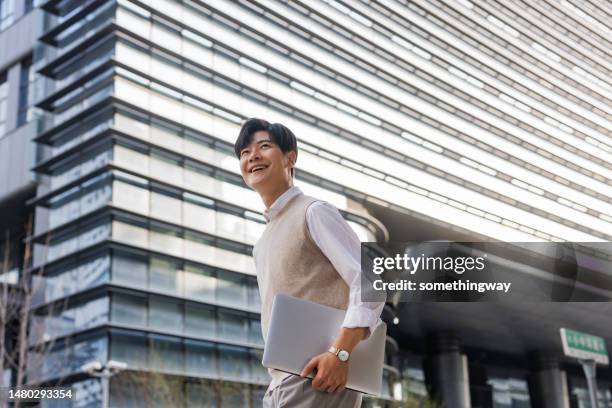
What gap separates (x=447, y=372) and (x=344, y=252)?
1493 inches

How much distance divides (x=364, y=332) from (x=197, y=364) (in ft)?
76.3

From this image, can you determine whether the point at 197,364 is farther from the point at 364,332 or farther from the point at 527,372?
the point at 527,372

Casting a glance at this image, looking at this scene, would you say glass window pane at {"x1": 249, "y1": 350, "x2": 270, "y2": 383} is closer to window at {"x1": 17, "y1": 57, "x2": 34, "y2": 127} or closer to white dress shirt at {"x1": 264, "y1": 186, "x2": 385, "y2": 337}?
window at {"x1": 17, "y1": 57, "x2": 34, "y2": 127}

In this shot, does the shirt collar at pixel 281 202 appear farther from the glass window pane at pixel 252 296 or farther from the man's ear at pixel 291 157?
the glass window pane at pixel 252 296

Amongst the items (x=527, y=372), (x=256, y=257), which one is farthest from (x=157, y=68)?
(x=527, y=372)

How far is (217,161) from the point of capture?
1078 inches

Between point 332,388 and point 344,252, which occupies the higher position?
point 344,252

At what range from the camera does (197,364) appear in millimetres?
24828

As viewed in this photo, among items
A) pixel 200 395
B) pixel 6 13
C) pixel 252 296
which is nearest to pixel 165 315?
pixel 200 395

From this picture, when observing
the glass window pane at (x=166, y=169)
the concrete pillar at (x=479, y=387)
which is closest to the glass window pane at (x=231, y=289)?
the glass window pane at (x=166, y=169)

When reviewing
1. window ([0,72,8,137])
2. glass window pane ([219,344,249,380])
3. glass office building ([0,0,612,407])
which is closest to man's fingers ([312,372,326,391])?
glass office building ([0,0,612,407])

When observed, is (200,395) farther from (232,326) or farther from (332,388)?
(332,388)

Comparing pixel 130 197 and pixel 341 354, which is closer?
pixel 341 354

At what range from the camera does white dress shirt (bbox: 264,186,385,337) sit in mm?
2215
